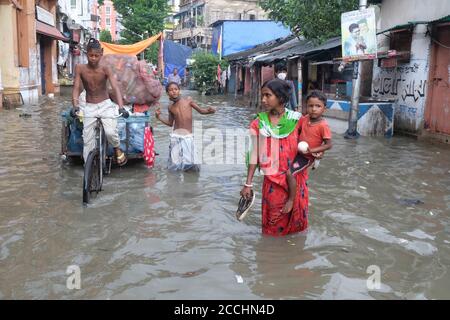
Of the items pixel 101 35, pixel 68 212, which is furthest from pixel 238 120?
pixel 101 35

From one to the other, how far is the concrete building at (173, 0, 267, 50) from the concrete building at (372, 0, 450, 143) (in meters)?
33.7

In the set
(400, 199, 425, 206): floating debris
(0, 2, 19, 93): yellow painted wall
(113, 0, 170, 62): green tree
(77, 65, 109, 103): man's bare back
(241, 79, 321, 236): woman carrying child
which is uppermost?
(113, 0, 170, 62): green tree

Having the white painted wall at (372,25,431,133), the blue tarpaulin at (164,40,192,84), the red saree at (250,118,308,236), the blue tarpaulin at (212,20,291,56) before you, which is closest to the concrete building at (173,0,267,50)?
the blue tarpaulin at (164,40,192,84)

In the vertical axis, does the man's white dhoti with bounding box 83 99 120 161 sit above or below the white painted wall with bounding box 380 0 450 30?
below

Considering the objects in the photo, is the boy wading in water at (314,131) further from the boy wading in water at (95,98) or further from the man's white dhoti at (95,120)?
the man's white dhoti at (95,120)

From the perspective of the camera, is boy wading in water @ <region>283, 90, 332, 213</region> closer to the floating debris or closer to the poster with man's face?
the floating debris

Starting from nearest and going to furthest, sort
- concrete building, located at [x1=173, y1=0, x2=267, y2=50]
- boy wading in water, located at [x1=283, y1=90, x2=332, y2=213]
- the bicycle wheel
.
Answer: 1. boy wading in water, located at [x1=283, y1=90, x2=332, y2=213]
2. the bicycle wheel
3. concrete building, located at [x1=173, y1=0, x2=267, y2=50]

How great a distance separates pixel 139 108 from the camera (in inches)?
327

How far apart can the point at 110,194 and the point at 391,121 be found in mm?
8037

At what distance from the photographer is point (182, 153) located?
7410 millimetres

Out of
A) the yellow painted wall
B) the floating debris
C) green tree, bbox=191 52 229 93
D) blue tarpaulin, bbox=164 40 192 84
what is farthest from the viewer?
blue tarpaulin, bbox=164 40 192 84

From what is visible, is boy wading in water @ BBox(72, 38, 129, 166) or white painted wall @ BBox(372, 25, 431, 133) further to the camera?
white painted wall @ BBox(372, 25, 431, 133)

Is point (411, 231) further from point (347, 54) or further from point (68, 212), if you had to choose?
point (347, 54)

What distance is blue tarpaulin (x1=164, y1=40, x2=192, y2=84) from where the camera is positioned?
3800 centimetres
